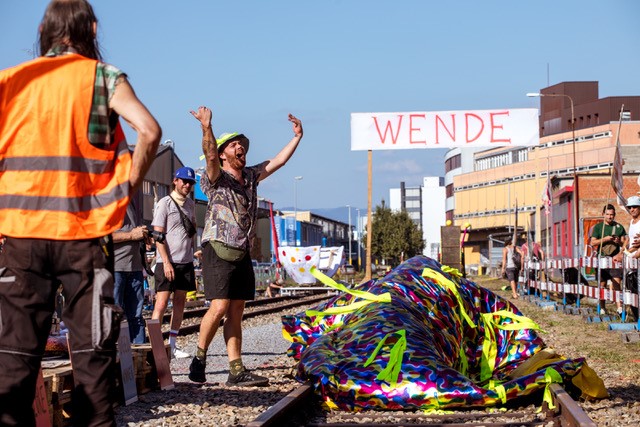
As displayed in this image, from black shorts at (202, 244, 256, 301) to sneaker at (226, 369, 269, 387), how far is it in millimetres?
612

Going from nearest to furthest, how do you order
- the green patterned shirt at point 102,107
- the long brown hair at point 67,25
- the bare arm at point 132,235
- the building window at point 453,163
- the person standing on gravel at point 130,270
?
the green patterned shirt at point 102,107
the long brown hair at point 67,25
the bare arm at point 132,235
the person standing on gravel at point 130,270
the building window at point 453,163

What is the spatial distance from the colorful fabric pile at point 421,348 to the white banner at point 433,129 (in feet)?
42.9

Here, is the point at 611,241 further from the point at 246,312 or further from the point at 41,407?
the point at 41,407

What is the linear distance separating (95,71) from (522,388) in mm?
3944

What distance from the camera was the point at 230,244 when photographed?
7.97 metres

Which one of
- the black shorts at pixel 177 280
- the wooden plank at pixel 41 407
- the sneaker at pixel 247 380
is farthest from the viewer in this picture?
the black shorts at pixel 177 280

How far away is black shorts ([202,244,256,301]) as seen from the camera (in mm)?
7984

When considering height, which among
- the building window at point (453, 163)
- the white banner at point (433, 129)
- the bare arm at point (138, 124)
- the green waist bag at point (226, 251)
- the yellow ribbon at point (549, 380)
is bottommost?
the yellow ribbon at point (549, 380)

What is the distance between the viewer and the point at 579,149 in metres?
103

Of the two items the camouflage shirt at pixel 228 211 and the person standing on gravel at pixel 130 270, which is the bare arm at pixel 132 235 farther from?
the camouflage shirt at pixel 228 211

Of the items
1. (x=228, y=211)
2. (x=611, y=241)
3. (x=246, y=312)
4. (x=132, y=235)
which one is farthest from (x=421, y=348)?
(x=246, y=312)

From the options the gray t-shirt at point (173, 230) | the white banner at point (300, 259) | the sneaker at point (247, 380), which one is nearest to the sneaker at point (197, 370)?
the sneaker at point (247, 380)

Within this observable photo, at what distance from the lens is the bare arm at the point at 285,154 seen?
833 centimetres

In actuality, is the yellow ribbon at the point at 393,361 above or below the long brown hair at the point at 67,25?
below
